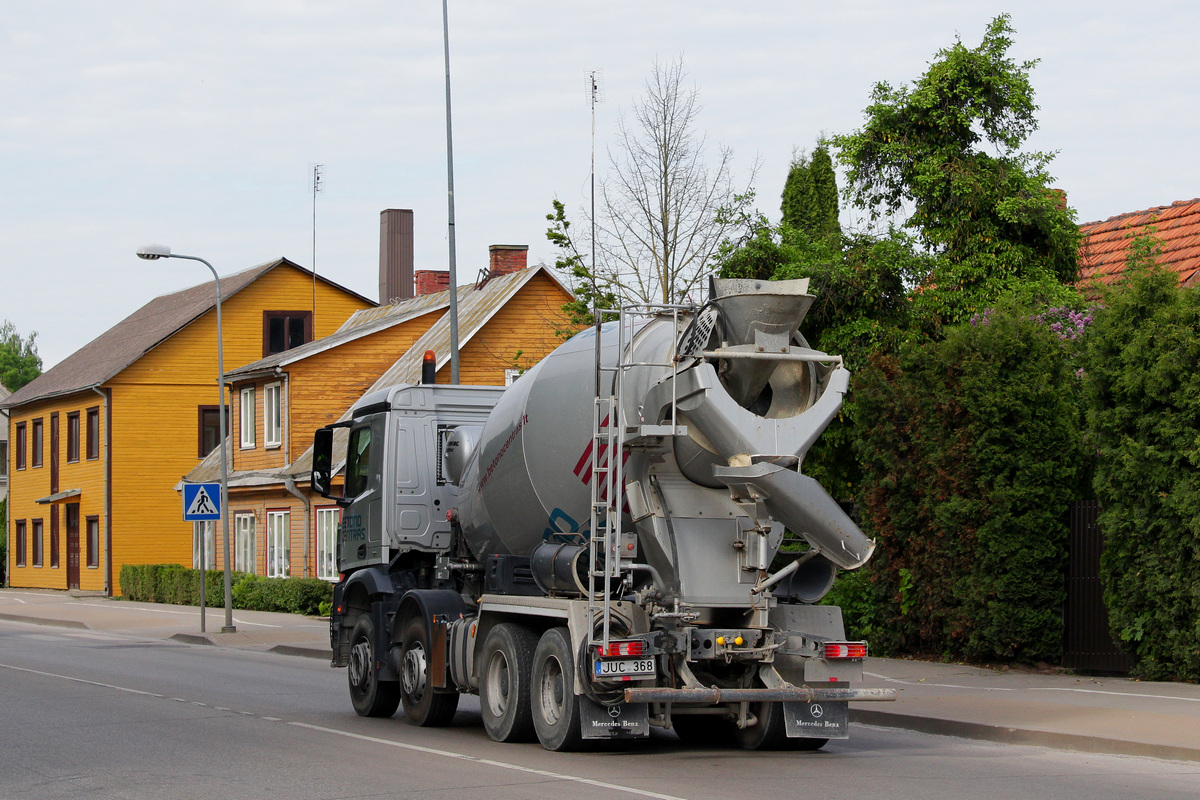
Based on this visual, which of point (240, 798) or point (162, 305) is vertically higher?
point (162, 305)

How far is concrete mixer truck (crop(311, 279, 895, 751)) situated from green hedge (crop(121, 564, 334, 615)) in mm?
18607

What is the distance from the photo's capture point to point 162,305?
55.8m

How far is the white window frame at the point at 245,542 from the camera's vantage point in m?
40.9

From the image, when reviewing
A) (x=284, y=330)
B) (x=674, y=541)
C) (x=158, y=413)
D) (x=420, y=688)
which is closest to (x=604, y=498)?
(x=674, y=541)

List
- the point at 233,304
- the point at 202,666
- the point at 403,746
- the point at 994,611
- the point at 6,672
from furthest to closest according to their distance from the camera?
the point at 233,304 → the point at 202,666 → the point at 6,672 → the point at 994,611 → the point at 403,746

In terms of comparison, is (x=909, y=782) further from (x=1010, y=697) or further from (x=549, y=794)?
(x=1010, y=697)

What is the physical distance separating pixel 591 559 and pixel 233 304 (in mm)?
38515

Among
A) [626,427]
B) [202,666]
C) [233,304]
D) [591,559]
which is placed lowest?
[202,666]

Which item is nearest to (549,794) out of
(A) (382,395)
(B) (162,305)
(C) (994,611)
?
(A) (382,395)

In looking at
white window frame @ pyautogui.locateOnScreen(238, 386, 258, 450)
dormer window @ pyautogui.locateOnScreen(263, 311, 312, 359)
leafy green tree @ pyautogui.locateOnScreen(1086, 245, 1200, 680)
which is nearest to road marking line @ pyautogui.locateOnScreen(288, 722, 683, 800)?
leafy green tree @ pyautogui.locateOnScreen(1086, 245, 1200, 680)

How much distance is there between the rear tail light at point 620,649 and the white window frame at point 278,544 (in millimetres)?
28138

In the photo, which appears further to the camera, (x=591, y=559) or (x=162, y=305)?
(x=162, y=305)

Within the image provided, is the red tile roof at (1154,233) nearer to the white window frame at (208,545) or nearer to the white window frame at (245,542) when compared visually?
the white window frame at (245,542)

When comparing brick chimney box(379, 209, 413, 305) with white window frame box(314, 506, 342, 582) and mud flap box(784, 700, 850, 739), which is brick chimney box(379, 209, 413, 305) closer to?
white window frame box(314, 506, 342, 582)
